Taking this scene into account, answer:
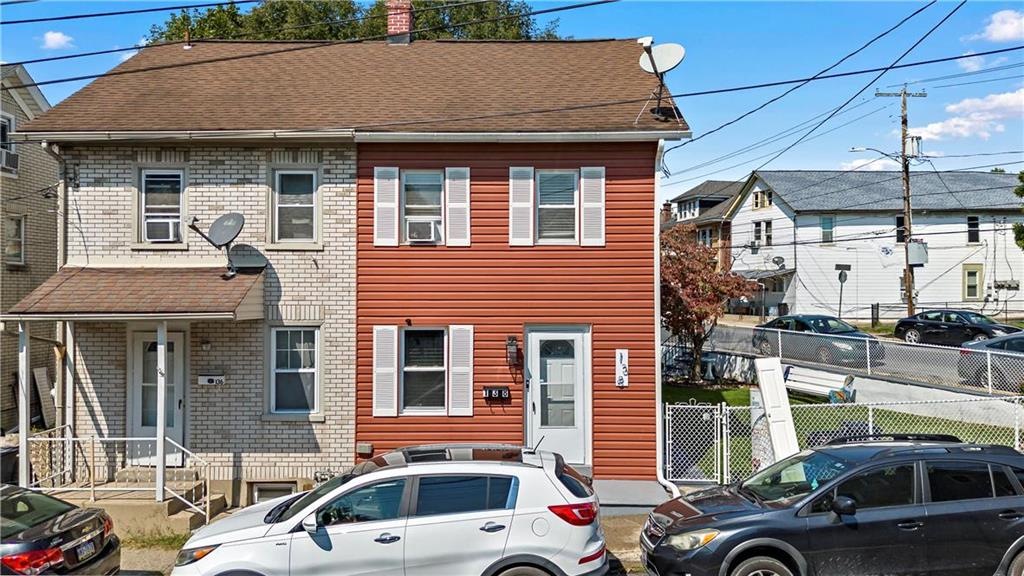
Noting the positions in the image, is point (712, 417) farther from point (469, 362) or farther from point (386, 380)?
point (386, 380)

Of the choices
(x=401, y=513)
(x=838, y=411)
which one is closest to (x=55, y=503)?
(x=401, y=513)

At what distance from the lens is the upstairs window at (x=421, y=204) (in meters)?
11.9

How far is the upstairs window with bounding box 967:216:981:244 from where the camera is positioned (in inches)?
1449

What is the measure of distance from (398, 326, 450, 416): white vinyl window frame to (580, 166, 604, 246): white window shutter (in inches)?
112

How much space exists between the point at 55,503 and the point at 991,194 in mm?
43122

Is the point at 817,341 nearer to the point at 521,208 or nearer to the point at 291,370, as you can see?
the point at 521,208

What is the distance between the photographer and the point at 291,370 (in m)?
11.7

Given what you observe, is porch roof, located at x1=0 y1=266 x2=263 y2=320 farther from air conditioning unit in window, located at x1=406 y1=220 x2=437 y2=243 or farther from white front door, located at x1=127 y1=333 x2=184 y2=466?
air conditioning unit in window, located at x1=406 y1=220 x2=437 y2=243

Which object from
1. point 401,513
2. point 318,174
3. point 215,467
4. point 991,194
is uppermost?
point 991,194

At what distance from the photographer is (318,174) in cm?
1184

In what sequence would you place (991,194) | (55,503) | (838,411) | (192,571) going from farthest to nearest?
(991,194)
(838,411)
(55,503)
(192,571)

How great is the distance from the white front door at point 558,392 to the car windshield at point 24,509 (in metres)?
6.59

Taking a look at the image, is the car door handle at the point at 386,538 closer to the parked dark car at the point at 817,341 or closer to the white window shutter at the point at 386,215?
the white window shutter at the point at 386,215

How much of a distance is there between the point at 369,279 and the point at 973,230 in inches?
1435
